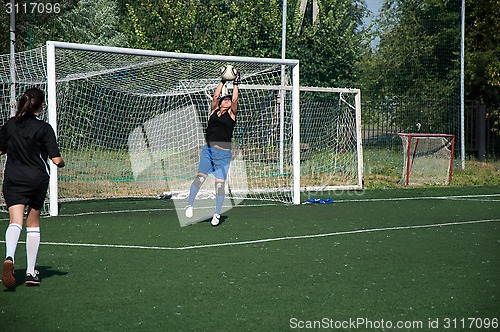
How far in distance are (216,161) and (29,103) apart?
454cm

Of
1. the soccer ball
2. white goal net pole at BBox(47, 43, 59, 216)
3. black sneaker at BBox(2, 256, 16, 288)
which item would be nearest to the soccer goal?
white goal net pole at BBox(47, 43, 59, 216)

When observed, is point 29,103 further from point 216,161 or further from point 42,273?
point 216,161

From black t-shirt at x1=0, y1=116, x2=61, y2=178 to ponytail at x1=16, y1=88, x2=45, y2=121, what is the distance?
0.07 meters

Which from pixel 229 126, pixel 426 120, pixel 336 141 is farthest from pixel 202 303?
pixel 426 120

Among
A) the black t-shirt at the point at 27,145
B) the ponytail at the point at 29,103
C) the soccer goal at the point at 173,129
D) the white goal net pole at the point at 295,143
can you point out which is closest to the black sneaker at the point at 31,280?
the black t-shirt at the point at 27,145

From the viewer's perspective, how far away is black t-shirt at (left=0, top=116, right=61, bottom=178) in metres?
7.31

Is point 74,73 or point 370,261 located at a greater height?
point 74,73

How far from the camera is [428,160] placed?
1895cm

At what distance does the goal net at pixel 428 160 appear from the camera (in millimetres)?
18844

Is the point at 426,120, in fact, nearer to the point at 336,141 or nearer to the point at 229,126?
the point at 336,141

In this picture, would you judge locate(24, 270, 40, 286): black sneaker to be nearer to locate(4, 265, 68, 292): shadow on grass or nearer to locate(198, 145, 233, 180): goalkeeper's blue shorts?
locate(4, 265, 68, 292): shadow on grass

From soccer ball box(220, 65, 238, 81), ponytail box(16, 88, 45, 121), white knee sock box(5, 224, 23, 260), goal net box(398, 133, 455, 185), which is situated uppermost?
soccer ball box(220, 65, 238, 81)

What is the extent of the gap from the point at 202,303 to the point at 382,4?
132 feet

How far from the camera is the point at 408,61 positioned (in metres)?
28.1
